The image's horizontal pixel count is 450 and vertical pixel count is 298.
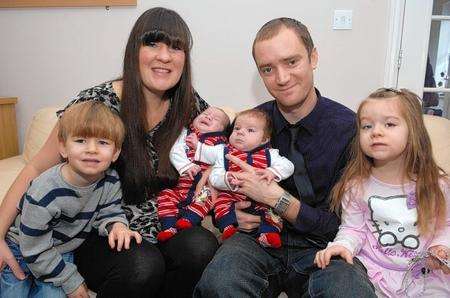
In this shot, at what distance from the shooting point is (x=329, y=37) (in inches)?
85.6

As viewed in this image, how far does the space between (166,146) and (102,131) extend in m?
0.33

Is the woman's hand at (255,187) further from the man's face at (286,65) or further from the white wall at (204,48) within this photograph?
the white wall at (204,48)

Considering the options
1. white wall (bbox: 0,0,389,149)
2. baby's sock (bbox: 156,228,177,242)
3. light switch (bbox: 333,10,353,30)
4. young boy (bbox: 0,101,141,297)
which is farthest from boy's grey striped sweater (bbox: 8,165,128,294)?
light switch (bbox: 333,10,353,30)

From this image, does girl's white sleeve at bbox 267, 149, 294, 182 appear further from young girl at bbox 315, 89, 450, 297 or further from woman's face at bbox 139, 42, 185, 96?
woman's face at bbox 139, 42, 185, 96

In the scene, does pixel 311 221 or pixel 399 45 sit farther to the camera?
pixel 399 45

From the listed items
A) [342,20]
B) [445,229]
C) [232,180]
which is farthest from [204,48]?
[445,229]

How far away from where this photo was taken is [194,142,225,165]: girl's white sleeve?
1479 millimetres

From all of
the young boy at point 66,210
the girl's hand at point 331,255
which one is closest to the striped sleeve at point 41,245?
the young boy at point 66,210

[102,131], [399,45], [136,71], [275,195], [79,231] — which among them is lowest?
[79,231]

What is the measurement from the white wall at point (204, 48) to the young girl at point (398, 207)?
105 centimetres

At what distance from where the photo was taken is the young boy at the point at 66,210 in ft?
3.76

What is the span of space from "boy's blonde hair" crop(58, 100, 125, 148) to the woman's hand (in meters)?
0.44

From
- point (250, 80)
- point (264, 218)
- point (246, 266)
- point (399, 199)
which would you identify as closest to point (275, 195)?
point (264, 218)

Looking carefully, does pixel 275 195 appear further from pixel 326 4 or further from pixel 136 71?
pixel 326 4
